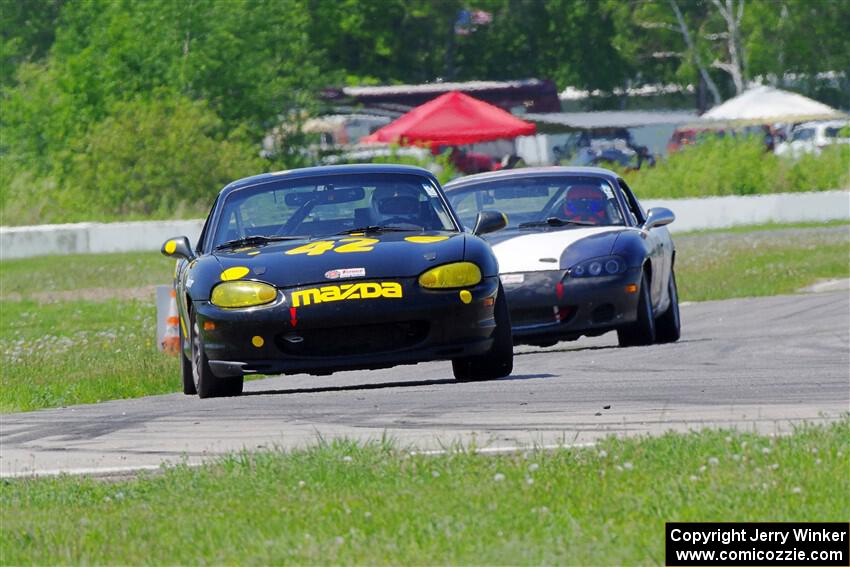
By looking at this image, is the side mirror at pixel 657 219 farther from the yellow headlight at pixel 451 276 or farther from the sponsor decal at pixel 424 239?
the yellow headlight at pixel 451 276

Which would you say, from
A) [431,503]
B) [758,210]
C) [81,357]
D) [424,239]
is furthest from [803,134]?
[431,503]

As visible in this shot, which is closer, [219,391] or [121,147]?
[219,391]

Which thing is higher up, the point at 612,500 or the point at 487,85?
the point at 612,500

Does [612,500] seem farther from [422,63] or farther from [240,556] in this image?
[422,63]

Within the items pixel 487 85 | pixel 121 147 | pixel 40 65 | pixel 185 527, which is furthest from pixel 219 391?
pixel 487 85

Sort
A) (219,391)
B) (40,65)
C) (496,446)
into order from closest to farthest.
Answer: (496,446) → (219,391) → (40,65)

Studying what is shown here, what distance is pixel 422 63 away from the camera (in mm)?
84875

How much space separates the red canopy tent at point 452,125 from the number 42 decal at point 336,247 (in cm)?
3372

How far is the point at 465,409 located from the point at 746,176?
3127cm

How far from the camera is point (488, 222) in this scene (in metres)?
11.5

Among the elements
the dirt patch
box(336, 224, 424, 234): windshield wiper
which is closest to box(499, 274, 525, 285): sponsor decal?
box(336, 224, 424, 234): windshield wiper

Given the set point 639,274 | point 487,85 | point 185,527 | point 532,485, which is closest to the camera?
point 185,527

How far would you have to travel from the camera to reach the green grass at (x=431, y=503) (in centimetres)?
613

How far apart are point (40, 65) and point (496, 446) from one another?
202 feet
